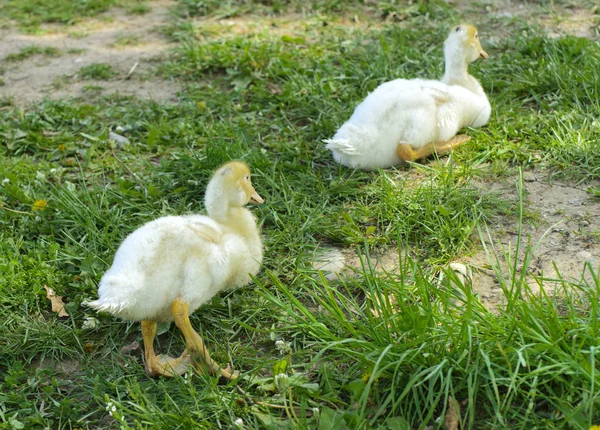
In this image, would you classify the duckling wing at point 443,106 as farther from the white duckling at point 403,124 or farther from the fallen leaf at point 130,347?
the fallen leaf at point 130,347

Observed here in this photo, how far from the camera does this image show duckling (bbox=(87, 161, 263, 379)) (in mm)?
3373

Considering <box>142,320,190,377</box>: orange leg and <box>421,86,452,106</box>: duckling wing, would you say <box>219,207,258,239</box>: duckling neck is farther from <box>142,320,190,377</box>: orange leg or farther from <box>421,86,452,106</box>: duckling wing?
<box>421,86,452,106</box>: duckling wing

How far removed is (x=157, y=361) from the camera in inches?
139

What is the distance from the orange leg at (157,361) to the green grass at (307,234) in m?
0.09

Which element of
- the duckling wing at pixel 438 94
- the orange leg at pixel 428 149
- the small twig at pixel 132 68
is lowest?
the orange leg at pixel 428 149

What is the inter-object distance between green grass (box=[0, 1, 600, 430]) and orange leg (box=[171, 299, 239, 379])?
8 cm

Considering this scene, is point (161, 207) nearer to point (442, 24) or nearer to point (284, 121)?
point (284, 121)

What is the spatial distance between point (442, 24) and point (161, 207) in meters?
3.30

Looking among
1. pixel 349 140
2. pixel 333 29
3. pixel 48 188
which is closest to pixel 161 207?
pixel 48 188

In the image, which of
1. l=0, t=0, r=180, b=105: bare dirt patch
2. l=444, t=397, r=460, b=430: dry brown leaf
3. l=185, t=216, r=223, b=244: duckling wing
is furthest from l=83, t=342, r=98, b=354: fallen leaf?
l=0, t=0, r=180, b=105: bare dirt patch

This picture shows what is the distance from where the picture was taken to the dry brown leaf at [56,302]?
12.8 feet

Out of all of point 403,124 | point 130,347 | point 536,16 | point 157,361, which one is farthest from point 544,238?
point 536,16

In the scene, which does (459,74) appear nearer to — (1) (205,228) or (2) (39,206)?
(1) (205,228)

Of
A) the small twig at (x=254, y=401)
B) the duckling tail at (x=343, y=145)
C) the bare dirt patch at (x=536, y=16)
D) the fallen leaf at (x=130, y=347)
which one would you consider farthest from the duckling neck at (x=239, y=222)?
the bare dirt patch at (x=536, y=16)
